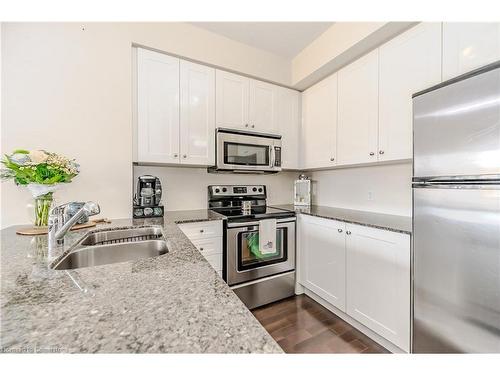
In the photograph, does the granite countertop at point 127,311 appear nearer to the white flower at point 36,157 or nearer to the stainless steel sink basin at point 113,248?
the stainless steel sink basin at point 113,248

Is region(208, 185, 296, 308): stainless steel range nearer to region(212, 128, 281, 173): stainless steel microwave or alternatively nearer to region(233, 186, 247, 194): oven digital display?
region(233, 186, 247, 194): oven digital display

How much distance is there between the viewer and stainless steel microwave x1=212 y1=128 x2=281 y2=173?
223cm

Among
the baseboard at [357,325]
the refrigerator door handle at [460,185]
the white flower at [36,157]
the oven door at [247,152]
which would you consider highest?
the oven door at [247,152]

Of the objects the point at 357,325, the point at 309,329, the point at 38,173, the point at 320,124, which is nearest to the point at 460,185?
the point at 357,325

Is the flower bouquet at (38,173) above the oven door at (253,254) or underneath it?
above

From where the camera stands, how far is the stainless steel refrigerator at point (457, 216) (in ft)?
3.15

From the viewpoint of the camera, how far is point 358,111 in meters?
2.04

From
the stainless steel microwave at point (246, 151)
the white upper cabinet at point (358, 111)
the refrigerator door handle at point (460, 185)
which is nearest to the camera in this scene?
the refrigerator door handle at point (460, 185)

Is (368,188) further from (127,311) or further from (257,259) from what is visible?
(127,311)

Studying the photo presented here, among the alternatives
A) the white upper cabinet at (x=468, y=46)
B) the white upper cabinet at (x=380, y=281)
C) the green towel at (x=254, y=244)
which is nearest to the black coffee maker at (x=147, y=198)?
the green towel at (x=254, y=244)

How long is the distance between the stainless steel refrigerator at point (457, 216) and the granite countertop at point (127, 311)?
1174 millimetres

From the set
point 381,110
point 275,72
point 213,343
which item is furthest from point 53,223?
point 275,72

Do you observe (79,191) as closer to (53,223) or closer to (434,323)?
(53,223)
